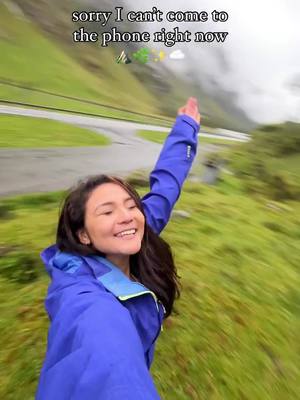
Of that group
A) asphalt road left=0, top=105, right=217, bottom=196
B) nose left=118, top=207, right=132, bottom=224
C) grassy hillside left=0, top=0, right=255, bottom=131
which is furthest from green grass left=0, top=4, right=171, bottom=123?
nose left=118, top=207, right=132, bottom=224

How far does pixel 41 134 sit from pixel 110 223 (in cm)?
567

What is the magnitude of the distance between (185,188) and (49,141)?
2500 millimetres

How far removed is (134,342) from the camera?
1.17 meters

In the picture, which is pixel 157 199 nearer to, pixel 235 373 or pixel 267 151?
pixel 235 373

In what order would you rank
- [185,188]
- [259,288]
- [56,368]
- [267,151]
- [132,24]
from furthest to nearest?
[267,151]
[132,24]
[185,188]
[259,288]
[56,368]

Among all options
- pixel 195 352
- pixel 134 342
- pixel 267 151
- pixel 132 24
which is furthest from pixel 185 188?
pixel 134 342

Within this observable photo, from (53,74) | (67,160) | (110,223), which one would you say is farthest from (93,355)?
(53,74)

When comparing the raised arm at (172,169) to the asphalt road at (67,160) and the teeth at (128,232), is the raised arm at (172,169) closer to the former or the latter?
the teeth at (128,232)

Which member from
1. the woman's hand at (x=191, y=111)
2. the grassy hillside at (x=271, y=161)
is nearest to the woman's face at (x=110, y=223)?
the woman's hand at (x=191, y=111)

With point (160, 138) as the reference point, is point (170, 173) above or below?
above

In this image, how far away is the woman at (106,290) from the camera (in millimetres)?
1062

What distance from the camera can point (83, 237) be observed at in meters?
1.65

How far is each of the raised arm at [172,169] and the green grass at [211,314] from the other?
76cm

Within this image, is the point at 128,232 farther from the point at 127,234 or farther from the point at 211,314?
the point at 211,314
